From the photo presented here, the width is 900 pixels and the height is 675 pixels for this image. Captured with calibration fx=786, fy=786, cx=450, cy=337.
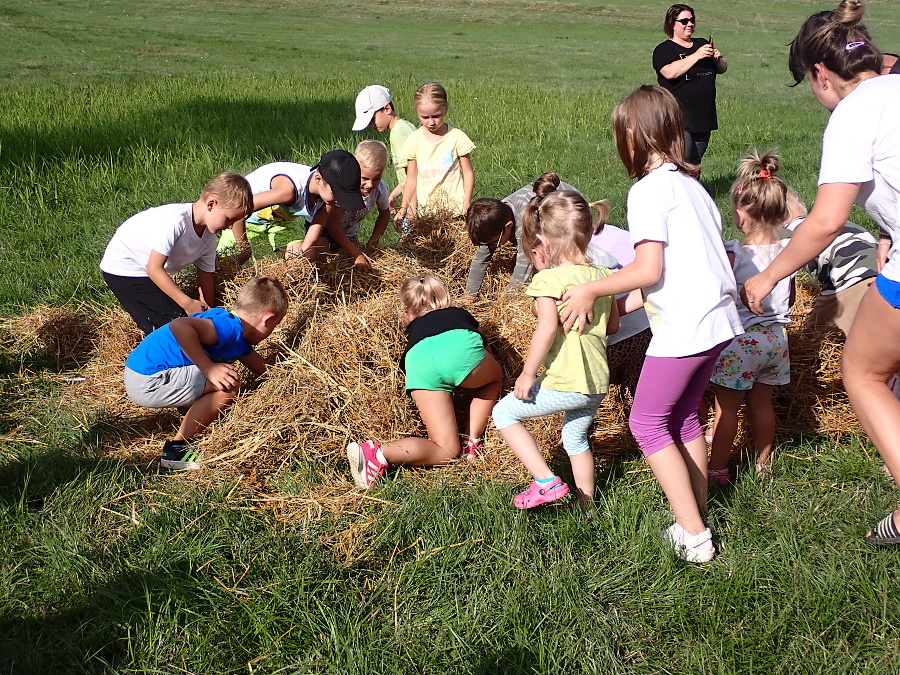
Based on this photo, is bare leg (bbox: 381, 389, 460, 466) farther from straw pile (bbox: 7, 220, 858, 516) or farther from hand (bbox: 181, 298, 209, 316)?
hand (bbox: 181, 298, 209, 316)

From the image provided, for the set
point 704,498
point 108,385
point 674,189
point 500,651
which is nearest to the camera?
point 500,651

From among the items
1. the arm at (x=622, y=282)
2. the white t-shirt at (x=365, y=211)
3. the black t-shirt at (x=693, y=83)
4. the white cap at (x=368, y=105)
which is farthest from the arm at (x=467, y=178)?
the arm at (x=622, y=282)

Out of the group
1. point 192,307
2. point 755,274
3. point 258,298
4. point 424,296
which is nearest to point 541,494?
point 424,296

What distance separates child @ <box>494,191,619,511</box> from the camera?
134 inches

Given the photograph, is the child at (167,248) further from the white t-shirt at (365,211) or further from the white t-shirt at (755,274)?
the white t-shirt at (755,274)

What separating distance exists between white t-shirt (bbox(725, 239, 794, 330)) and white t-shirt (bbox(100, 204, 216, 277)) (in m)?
3.14

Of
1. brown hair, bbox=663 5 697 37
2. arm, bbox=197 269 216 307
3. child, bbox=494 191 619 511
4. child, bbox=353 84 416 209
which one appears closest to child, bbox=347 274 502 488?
child, bbox=494 191 619 511

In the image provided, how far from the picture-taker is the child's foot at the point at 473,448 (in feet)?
13.8

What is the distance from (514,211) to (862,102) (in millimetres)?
2837

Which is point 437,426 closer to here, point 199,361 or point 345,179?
point 199,361

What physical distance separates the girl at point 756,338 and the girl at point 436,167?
9.69 feet

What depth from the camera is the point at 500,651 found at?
2.84m

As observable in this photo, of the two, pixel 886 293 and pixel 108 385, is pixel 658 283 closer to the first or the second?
pixel 886 293

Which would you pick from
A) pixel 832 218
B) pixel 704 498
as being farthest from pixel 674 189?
pixel 704 498
